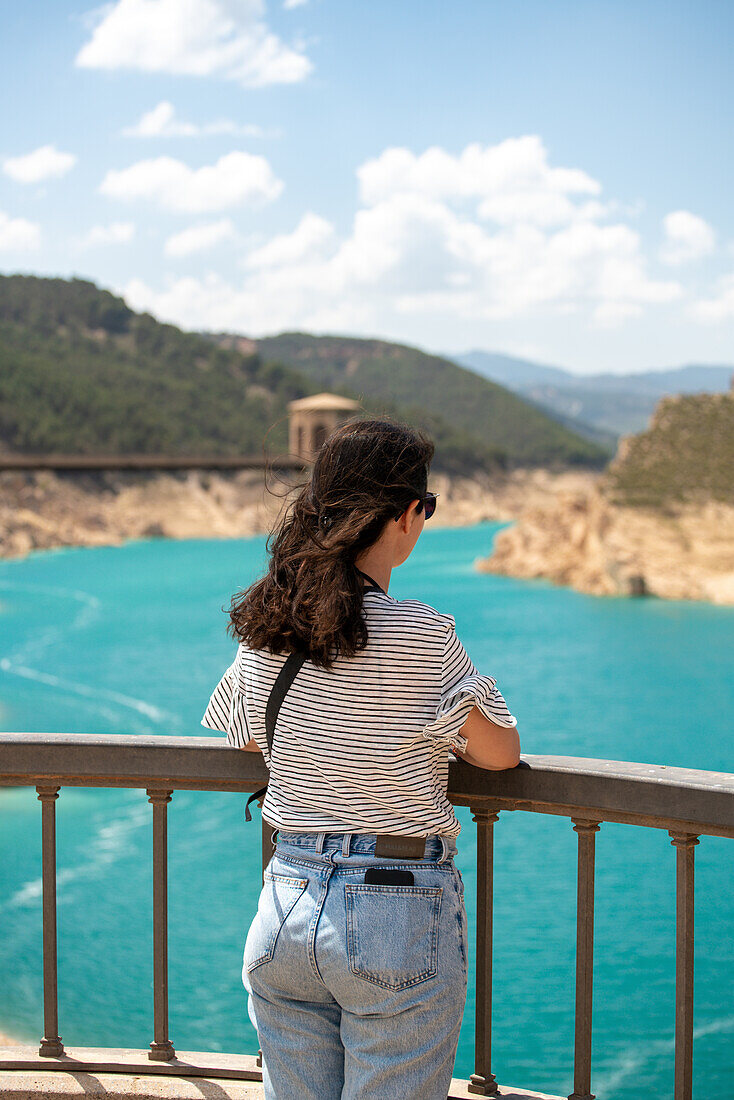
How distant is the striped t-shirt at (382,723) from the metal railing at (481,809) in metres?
0.21

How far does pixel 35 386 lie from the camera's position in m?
51.4

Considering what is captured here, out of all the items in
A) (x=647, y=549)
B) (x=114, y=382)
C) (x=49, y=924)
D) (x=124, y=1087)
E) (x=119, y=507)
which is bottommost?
(x=647, y=549)

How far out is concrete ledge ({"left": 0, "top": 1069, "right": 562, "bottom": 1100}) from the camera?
4.33 feet

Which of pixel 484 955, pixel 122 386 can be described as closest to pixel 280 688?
pixel 484 955

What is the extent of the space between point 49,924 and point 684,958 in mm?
847

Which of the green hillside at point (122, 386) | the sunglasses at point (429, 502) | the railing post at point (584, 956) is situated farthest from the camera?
the green hillside at point (122, 386)

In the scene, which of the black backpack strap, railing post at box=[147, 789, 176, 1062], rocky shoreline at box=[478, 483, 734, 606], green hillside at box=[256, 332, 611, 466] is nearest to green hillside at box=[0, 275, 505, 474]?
green hillside at box=[256, 332, 611, 466]

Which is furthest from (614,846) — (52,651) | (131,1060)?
(52,651)

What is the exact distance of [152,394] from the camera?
193 feet

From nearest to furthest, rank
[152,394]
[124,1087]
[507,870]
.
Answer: [124,1087]
[507,870]
[152,394]

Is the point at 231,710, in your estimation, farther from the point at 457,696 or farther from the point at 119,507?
the point at 119,507

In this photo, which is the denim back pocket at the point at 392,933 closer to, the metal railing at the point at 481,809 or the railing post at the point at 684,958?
the metal railing at the point at 481,809

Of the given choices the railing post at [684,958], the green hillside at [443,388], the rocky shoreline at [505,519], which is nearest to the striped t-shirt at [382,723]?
the railing post at [684,958]

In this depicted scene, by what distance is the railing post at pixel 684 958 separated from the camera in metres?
1.15
